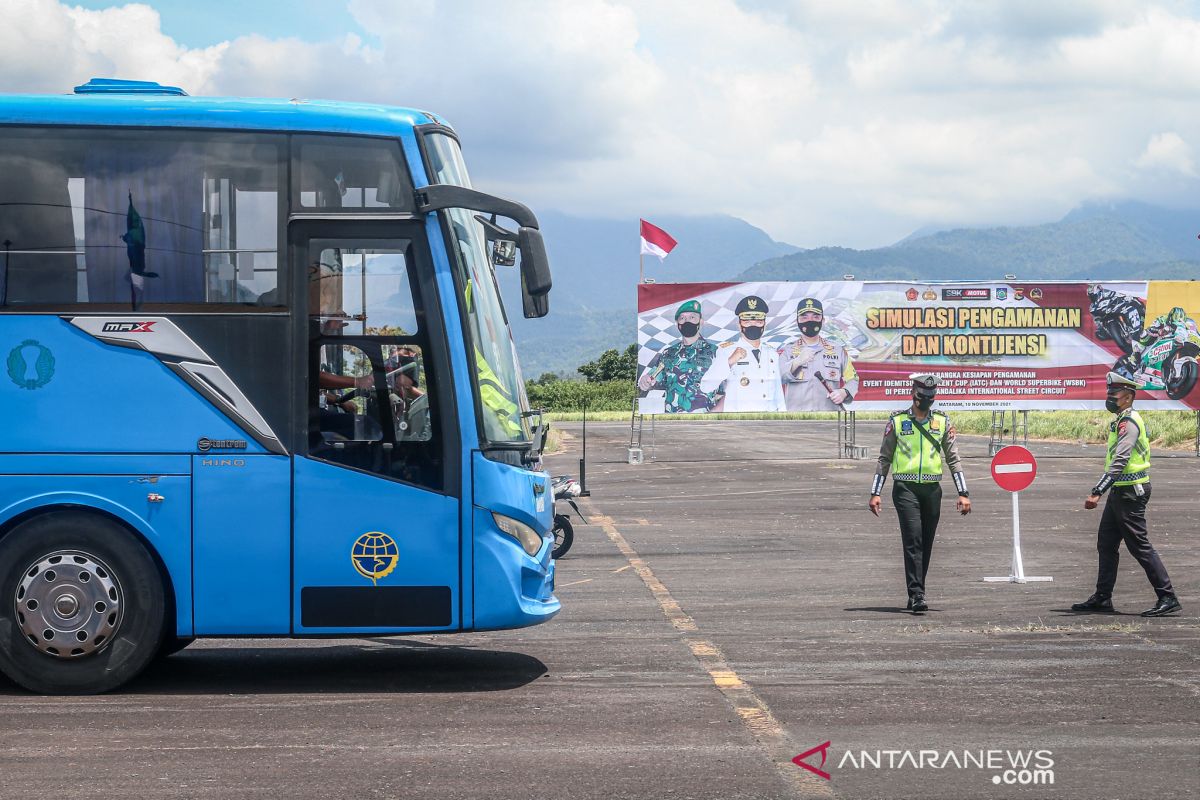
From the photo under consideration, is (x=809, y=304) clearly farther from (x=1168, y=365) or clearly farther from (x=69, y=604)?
(x=69, y=604)

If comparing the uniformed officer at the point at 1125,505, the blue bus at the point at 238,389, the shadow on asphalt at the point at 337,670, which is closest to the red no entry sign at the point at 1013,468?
the uniformed officer at the point at 1125,505

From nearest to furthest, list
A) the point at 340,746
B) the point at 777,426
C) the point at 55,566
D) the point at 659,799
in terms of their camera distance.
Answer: the point at 659,799 < the point at 340,746 < the point at 55,566 < the point at 777,426

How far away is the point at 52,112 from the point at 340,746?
174 inches

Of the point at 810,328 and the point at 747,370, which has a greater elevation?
the point at 810,328

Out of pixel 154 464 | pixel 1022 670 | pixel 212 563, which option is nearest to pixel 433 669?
pixel 212 563

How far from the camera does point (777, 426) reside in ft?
195

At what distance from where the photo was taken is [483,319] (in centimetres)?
840

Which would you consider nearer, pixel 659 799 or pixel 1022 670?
pixel 659 799

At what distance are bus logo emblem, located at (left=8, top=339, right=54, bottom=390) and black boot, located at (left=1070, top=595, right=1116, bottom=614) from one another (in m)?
8.28

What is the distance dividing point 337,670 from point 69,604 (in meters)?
1.87

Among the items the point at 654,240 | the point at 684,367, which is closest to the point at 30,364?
the point at 684,367

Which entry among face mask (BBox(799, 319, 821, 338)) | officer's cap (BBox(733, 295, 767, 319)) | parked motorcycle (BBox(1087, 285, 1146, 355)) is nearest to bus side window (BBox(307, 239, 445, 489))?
officer's cap (BBox(733, 295, 767, 319))

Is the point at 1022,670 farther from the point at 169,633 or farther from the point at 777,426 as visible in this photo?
the point at 777,426

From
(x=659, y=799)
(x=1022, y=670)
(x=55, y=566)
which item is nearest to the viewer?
(x=659, y=799)
